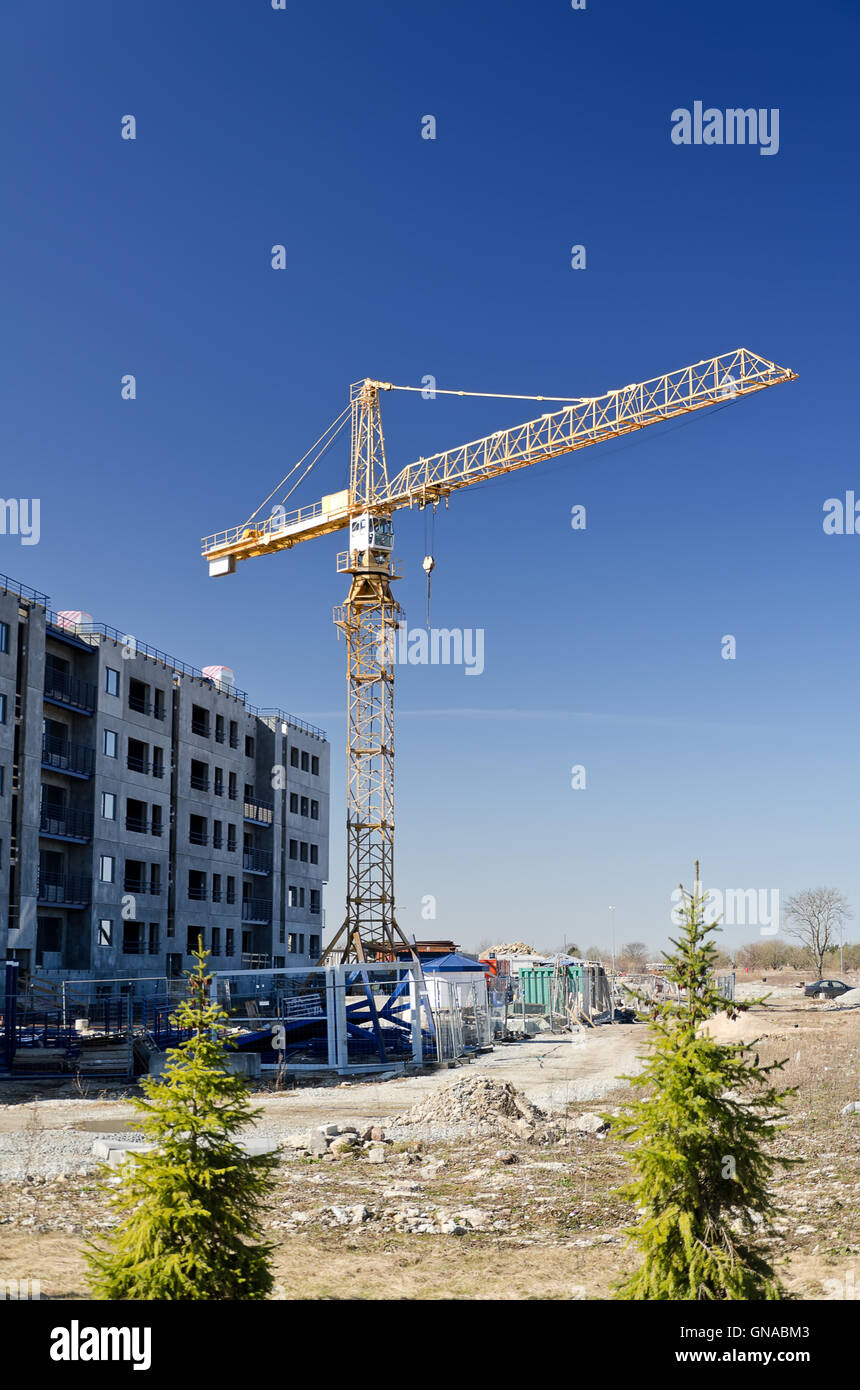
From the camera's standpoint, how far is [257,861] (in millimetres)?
67250

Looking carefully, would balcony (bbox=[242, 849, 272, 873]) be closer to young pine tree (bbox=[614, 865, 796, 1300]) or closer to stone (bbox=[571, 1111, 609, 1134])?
stone (bbox=[571, 1111, 609, 1134])

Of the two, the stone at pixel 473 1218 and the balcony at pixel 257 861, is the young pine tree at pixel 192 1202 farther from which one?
the balcony at pixel 257 861

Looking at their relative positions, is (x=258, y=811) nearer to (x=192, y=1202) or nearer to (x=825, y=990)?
(x=825, y=990)

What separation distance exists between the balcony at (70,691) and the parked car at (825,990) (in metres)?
49.3

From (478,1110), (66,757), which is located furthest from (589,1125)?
(66,757)

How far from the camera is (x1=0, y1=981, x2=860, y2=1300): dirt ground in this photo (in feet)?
34.1

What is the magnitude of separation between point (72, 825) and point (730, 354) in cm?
3858

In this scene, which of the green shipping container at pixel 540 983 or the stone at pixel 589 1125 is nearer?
the stone at pixel 589 1125

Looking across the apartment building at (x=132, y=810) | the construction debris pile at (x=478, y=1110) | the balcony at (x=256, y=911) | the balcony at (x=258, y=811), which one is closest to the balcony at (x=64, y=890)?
the apartment building at (x=132, y=810)

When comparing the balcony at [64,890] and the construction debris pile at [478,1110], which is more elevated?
the balcony at [64,890]

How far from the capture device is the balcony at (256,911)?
6588 centimetres

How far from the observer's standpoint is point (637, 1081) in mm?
7539

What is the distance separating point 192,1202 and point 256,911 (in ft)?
202
